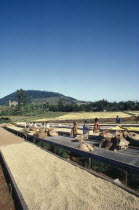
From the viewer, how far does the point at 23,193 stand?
6.22m

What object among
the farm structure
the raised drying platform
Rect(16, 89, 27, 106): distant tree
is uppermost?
Rect(16, 89, 27, 106): distant tree

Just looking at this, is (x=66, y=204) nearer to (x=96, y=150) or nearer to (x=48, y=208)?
(x=48, y=208)

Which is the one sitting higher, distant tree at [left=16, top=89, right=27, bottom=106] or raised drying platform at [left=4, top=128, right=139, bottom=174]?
distant tree at [left=16, top=89, right=27, bottom=106]

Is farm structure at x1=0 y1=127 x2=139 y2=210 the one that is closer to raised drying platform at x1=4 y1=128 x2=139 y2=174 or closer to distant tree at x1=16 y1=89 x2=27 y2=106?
raised drying platform at x1=4 y1=128 x2=139 y2=174

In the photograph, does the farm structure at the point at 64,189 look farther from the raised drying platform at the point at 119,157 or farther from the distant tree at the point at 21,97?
the distant tree at the point at 21,97

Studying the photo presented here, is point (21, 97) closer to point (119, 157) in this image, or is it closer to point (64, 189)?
point (119, 157)

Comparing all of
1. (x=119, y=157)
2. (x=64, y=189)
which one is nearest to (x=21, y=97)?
(x=119, y=157)

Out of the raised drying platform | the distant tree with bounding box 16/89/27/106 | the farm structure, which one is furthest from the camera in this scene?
the distant tree with bounding box 16/89/27/106

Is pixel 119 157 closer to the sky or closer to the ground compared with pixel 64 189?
closer to the sky

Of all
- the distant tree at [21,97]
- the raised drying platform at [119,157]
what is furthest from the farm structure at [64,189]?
the distant tree at [21,97]

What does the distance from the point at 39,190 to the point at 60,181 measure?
86 cm

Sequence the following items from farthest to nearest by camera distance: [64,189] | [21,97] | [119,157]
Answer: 1. [21,97]
2. [119,157]
3. [64,189]

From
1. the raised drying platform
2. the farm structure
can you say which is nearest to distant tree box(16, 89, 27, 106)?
the raised drying platform

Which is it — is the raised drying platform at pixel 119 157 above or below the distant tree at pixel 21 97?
below
